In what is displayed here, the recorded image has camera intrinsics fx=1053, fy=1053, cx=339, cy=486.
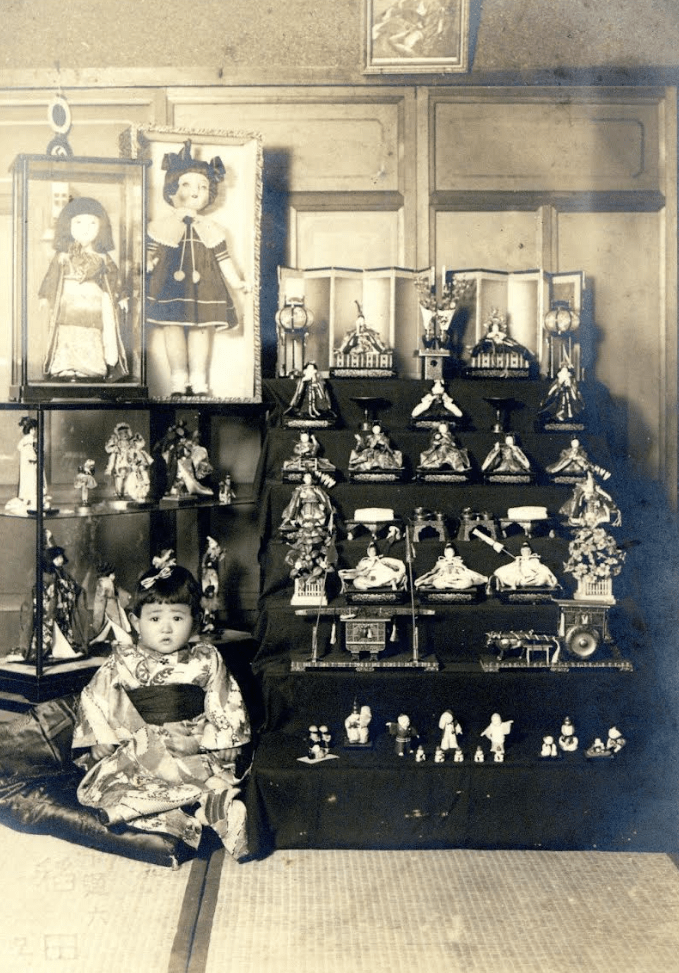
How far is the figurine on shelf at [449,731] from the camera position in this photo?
3670 millimetres

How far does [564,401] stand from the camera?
4.62m

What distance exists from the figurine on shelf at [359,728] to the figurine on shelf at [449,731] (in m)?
0.26

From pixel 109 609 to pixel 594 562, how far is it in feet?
7.07

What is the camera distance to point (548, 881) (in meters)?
3.28

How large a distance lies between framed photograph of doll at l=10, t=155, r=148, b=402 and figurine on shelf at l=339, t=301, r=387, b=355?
95cm

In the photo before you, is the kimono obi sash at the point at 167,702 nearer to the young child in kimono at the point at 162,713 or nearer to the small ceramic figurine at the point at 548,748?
the young child in kimono at the point at 162,713

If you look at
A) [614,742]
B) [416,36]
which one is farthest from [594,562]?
[416,36]

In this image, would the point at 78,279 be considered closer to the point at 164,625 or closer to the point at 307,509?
the point at 307,509

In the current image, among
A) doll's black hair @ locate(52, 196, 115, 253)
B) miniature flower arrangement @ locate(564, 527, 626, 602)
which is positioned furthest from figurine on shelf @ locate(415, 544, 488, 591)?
doll's black hair @ locate(52, 196, 115, 253)

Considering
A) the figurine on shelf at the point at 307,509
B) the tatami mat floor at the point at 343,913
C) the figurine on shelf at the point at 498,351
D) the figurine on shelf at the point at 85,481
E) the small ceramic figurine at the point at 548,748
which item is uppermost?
the figurine on shelf at the point at 498,351

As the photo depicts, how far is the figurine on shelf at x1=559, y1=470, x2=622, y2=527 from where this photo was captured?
4137 mm

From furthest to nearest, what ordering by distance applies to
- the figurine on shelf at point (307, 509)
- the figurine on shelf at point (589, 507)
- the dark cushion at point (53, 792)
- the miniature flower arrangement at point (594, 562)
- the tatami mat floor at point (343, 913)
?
the figurine on shelf at point (307, 509)
the figurine on shelf at point (589, 507)
the miniature flower arrangement at point (594, 562)
the dark cushion at point (53, 792)
the tatami mat floor at point (343, 913)

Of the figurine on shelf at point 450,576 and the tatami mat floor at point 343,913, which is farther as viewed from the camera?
the figurine on shelf at point 450,576

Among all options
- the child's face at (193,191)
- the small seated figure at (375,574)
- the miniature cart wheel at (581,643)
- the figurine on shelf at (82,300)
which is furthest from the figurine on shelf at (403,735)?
the child's face at (193,191)
